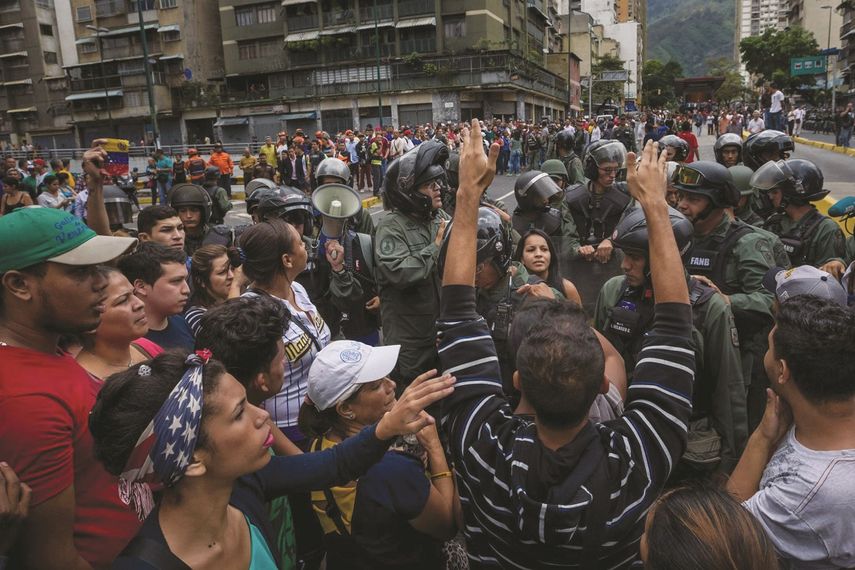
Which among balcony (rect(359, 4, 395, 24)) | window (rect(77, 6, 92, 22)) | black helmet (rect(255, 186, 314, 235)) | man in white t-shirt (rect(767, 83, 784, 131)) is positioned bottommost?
black helmet (rect(255, 186, 314, 235))

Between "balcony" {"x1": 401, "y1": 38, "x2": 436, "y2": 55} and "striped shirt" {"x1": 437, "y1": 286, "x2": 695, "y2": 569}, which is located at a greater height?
"balcony" {"x1": 401, "y1": 38, "x2": 436, "y2": 55}

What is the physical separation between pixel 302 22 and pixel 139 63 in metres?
16.1

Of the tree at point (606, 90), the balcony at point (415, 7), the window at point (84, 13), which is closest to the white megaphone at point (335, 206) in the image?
the balcony at point (415, 7)

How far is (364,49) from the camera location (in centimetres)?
4659

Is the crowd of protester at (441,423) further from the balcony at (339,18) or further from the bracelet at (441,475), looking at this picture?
the balcony at (339,18)

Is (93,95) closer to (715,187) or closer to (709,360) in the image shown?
(715,187)

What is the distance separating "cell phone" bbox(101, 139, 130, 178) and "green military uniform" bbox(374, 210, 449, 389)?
1898 mm

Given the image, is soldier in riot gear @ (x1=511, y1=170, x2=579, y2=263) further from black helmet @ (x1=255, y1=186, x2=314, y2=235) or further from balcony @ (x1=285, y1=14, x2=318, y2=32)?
balcony @ (x1=285, y1=14, x2=318, y2=32)

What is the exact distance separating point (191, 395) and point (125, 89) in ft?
197

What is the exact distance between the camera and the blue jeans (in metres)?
24.9

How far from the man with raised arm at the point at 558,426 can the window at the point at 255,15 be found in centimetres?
5410

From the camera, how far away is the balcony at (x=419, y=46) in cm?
4531

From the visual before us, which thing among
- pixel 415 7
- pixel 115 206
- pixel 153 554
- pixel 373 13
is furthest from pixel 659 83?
pixel 153 554

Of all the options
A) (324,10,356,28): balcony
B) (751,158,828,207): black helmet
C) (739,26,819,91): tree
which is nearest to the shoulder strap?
(751,158,828,207): black helmet
